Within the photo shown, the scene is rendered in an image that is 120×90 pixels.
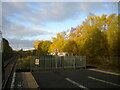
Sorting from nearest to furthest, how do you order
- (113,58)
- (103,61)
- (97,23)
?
(113,58) < (103,61) < (97,23)

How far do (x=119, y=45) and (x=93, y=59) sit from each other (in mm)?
7212

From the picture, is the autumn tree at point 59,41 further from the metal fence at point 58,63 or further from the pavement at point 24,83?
the pavement at point 24,83

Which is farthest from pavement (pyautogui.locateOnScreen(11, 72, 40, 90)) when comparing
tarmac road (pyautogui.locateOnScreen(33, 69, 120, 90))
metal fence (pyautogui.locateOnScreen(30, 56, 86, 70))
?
metal fence (pyautogui.locateOnScreen(30, 56, 86, 70))

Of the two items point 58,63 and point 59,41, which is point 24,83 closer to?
point 58,63

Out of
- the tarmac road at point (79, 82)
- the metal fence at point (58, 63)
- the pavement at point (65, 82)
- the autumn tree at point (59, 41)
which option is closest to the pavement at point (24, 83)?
the pavement at point (65, 82)

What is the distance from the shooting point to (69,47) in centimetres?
2986

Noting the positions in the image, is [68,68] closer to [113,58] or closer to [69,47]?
[113,58]

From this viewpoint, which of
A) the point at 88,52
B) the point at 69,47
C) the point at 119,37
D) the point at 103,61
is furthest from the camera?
the point at 69,47

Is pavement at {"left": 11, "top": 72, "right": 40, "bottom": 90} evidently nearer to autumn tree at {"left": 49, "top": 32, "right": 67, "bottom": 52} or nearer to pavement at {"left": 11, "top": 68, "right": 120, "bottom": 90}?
pavement at {"left": 11, "top": 68, "right": 120, "bottom": 90}

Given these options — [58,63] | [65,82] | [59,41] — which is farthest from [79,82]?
[59,41]

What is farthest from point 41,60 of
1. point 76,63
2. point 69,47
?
point 69,47

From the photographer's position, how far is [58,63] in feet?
59.4

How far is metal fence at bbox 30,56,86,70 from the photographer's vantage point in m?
16.8

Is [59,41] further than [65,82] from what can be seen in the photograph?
Yes
